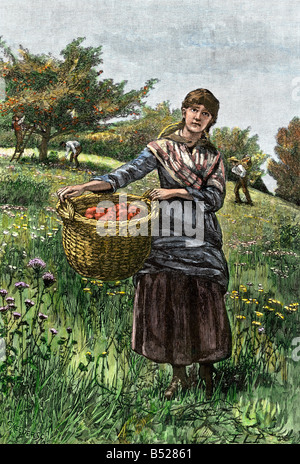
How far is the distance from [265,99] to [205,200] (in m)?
1.30

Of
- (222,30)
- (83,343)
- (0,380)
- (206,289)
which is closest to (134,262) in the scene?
(206,289)

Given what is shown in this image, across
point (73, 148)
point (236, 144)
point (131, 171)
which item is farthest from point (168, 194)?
point (73, 148)

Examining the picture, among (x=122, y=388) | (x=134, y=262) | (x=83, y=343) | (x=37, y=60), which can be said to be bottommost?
(x=122, y=388)

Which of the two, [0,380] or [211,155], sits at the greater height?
[211,155]

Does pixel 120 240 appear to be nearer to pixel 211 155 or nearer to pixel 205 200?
pixel 205 200

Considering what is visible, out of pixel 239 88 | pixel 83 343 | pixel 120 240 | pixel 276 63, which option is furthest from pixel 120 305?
pixel 276 63

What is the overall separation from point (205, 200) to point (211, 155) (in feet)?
1.13

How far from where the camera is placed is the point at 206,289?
10.6 ft

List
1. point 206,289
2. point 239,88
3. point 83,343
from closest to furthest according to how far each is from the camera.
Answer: point 206,289, point 83,343, point 239,88

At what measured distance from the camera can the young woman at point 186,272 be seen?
126 inches

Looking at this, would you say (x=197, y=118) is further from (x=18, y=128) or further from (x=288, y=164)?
(x=18, y=128)

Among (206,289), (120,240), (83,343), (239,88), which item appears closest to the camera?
(120,240)

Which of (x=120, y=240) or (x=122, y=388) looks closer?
(x=120, y=240)

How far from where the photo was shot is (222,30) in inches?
154
